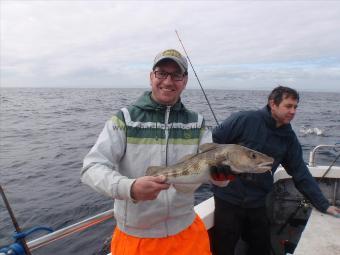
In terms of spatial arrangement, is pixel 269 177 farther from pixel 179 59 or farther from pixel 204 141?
pixel 179 59

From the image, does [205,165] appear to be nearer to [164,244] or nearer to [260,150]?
[164,244]

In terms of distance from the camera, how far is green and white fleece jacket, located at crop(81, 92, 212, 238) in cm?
295

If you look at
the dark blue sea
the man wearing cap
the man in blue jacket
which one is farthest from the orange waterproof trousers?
the dark blue sea

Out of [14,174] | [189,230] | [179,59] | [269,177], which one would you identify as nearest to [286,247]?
[269,177]

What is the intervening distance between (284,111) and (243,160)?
85.0 inches

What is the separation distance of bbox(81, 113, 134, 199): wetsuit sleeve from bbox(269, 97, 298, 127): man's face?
2891mm

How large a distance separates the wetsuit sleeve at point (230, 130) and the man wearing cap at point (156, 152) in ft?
6.47

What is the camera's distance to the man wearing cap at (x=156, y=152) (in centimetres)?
299

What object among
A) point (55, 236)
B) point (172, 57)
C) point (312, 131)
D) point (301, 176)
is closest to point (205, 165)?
point (172, 57)

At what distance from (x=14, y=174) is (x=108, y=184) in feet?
40.0

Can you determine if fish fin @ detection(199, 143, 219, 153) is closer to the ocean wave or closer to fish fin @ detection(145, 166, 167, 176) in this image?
fish fin @ detection(145, 166, 167, 176)

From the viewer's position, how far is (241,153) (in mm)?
3215

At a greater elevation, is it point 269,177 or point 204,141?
point 204,141

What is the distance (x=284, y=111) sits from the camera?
5062 millimetres
